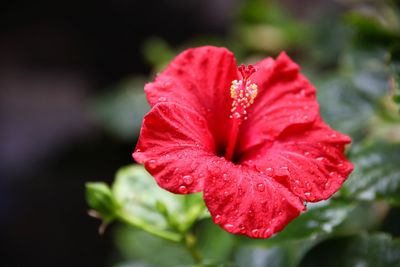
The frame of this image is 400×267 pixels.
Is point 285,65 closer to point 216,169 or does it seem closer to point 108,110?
point 216,169

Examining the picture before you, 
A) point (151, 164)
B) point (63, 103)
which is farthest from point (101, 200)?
point (63, 103)

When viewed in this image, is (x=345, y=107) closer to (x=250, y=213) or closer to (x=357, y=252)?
(x=357, y=252)

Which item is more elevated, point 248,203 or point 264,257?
point 248,203

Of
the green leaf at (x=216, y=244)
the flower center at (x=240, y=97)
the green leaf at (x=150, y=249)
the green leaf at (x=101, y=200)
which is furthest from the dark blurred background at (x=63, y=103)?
the flower center at (x=240, y=97)

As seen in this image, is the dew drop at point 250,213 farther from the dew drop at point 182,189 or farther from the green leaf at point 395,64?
the green leaf at point 395,64

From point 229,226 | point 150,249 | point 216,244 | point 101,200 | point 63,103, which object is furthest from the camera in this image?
point 63,103

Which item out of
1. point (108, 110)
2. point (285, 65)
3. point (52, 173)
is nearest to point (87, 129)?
point (52, 173)

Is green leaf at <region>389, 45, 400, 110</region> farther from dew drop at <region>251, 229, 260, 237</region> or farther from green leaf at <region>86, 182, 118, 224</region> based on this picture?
green leaf at <region>86, 182, 118, 224</region>

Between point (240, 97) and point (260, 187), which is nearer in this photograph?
point (260, 187)
